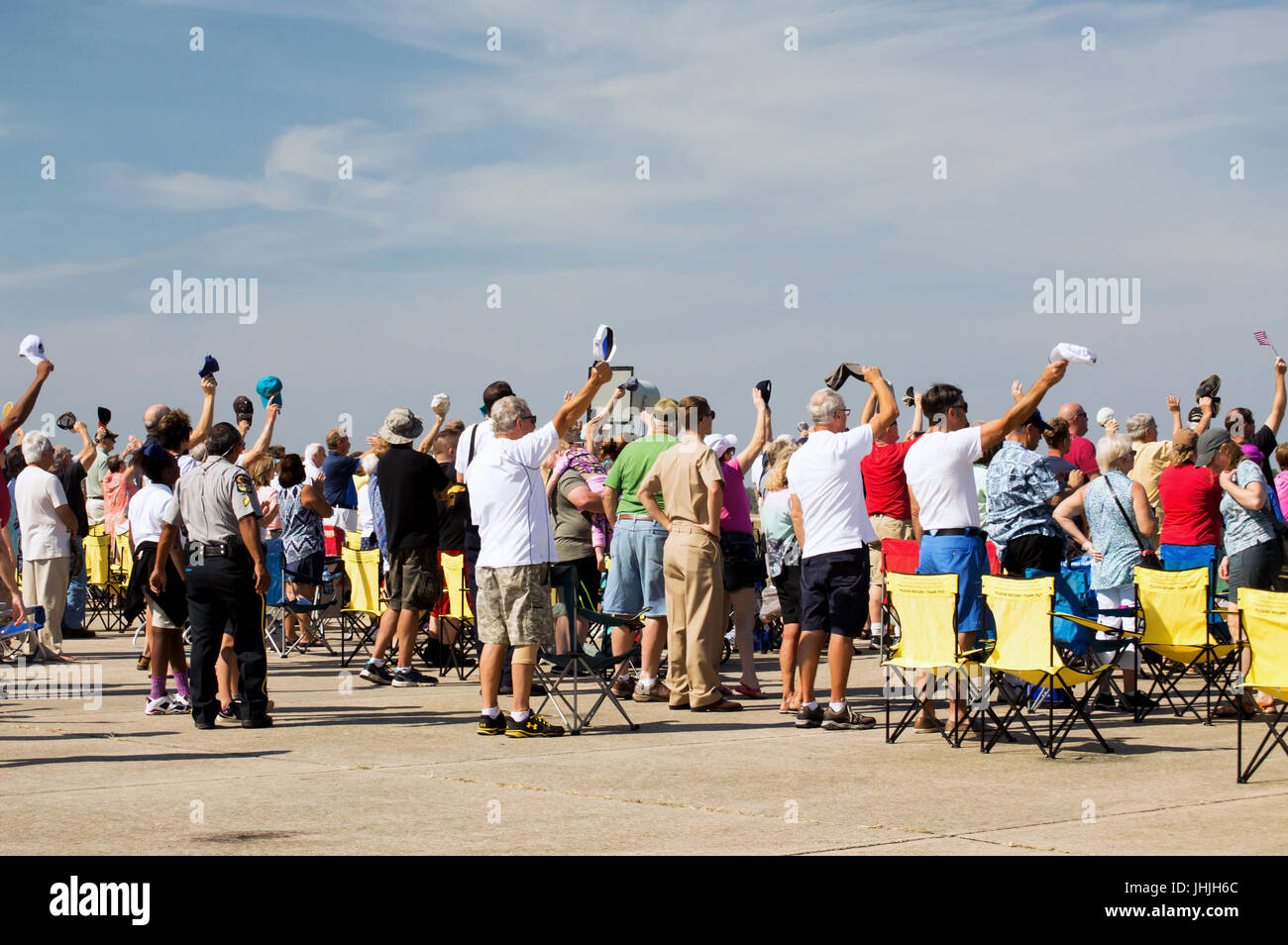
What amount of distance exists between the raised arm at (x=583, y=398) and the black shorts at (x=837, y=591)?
1.83 meters

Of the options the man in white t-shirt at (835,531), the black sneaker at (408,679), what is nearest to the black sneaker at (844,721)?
the man in white t-shirt at (835,531)

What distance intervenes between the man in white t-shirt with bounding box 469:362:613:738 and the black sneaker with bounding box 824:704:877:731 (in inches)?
72.9

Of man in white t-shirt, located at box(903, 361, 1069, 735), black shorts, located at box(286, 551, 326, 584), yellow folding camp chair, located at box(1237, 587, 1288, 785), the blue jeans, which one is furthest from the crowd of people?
the blue jeans

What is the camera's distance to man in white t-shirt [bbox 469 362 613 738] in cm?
883

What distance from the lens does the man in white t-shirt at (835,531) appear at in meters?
9.05

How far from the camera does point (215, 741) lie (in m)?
8.94

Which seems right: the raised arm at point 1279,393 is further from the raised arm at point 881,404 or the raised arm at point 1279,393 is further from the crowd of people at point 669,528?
the raised arm at point 881,404

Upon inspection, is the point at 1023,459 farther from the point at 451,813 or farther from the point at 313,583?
the point at 313,583

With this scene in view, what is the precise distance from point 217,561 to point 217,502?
365mm

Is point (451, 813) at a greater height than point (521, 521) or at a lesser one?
lesser

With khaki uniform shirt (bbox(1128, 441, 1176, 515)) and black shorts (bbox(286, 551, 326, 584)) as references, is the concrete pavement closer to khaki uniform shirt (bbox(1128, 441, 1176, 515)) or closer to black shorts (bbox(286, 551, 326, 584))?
khaki uniform shirt (bbox(1128, 441, 1176, 515))

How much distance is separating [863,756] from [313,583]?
26.8 feet
